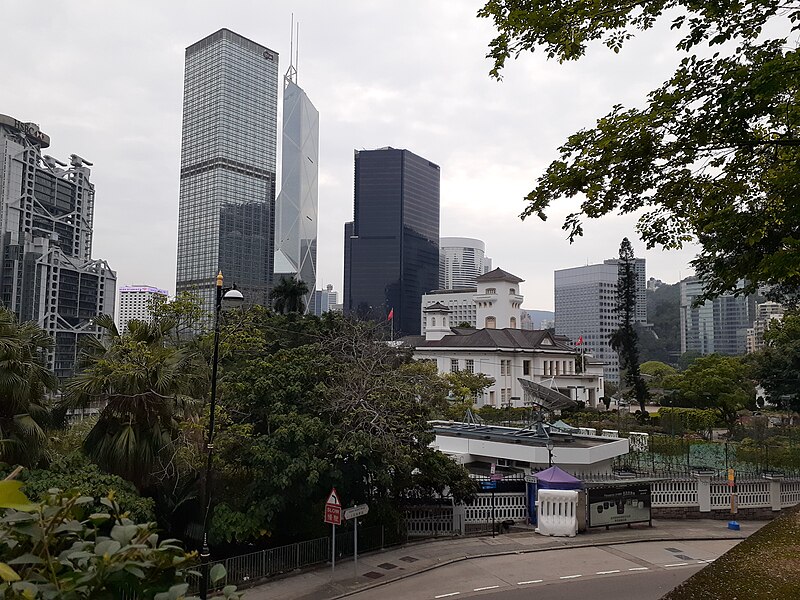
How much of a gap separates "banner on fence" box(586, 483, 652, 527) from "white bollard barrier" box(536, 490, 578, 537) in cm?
67

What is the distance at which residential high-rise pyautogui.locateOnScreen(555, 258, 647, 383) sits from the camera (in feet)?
495

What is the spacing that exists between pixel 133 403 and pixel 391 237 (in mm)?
149284

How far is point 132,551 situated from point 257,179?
140 m

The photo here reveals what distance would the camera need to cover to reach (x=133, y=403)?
14.0 meters

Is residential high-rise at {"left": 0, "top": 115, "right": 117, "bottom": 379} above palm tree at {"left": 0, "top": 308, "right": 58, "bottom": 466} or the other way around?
above

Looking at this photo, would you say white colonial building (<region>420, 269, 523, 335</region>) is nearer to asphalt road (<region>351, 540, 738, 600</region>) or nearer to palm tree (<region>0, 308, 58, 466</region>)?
asphalt road (<region>351, 540, 738, 600</region>)

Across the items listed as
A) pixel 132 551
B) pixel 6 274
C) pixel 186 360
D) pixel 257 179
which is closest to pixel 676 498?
pixel 186 360

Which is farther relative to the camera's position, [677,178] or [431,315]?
[431,315]

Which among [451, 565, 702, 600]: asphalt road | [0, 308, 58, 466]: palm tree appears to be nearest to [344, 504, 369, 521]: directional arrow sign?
[451, 565, 702, 600]: asphalt road

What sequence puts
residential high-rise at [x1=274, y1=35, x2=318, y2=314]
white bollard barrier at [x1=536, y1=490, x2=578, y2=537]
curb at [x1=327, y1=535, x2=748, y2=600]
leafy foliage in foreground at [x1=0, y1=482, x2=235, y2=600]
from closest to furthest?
leafy foliage in foreground at [x1=0, y1=482, x2=235, y2=600] < curb at [x1=327, y1=535, x2=748, y2=600] < white bollard barrier at [x1=536, y1=490, x2=578, y2=537] < residential high-rise at [x1=274, y1=35, x2=318, y2=314]

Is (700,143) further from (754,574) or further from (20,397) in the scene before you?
(20,397)

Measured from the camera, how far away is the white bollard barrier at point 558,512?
744 inches

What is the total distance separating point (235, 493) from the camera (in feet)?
52.4

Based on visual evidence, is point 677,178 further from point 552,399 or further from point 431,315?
point 431,315
